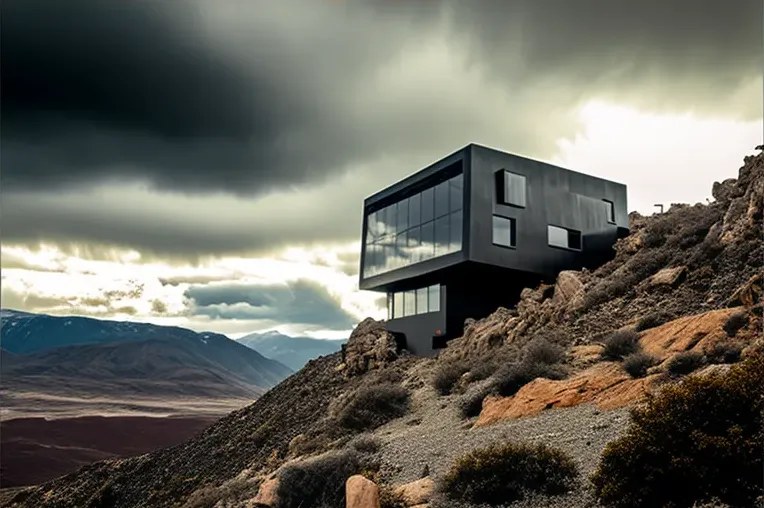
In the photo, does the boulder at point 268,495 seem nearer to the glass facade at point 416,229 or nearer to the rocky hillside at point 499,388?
the rocky hillside at point 499,388

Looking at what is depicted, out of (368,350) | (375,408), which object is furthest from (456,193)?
(375,408)

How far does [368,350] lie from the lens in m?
37.6

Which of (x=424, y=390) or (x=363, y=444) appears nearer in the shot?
(x=363, y=444)

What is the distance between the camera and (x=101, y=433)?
114000 mm

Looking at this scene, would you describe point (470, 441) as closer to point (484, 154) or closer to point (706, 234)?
point (706, 234)

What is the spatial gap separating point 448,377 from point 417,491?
11.8 metres

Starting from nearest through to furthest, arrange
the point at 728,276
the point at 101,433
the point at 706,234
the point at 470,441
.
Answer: the point at 470,441, the point at 728,276, the point at 706,234, the point at 101,433

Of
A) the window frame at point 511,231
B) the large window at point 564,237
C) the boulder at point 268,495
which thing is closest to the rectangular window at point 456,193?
the window frame at point 511,231

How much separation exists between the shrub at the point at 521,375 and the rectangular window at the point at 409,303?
18.9 meters

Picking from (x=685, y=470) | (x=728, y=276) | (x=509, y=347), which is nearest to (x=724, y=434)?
(x=685, y=470)

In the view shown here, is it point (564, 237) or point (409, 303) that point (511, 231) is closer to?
point (564, 237)

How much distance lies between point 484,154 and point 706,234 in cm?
1216

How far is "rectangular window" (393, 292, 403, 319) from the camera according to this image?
40669 mm

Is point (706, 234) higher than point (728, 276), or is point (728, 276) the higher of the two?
point (706, 234)
